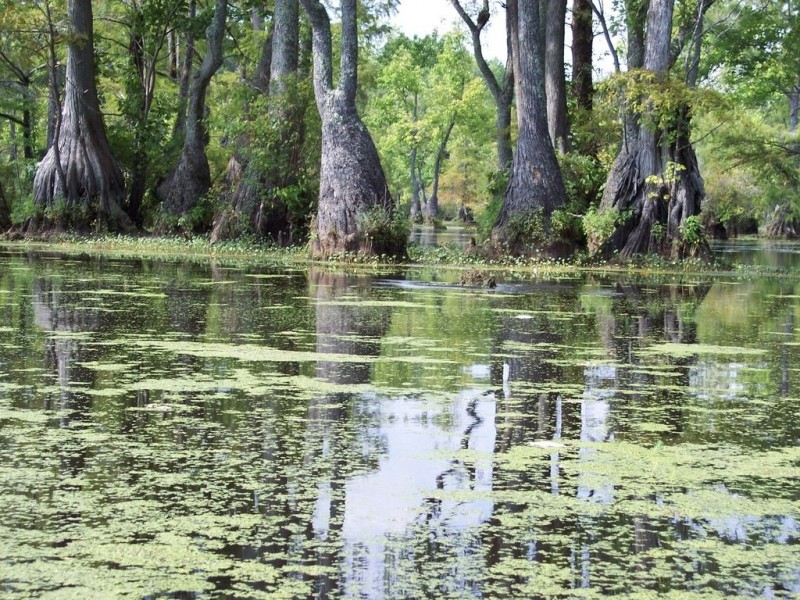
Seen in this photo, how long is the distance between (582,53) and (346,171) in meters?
9.95

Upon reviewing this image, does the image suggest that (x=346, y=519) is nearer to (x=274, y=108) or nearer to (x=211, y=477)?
(x=211, y=477)

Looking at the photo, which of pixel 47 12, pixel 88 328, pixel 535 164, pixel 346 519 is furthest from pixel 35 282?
pixel 47 12

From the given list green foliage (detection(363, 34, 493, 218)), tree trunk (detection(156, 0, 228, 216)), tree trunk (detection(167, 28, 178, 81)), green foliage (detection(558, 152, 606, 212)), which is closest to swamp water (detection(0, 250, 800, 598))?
green foliage (detection(558, 152, 606, 212))

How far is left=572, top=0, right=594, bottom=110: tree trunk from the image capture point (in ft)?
91.3

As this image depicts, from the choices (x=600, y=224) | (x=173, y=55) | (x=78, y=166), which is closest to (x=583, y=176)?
(x=600, y=224)

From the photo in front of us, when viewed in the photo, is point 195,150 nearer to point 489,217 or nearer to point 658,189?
point 489,217

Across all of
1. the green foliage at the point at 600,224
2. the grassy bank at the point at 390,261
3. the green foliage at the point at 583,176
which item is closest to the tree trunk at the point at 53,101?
the grassy bank at the point at 390,261

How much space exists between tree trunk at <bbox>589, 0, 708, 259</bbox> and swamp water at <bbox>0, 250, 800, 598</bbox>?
10.1 m

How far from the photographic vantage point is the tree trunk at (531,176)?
68.9 feet

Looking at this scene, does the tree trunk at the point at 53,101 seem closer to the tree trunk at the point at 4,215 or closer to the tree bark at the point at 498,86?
the tree trunk at the point at 4,215

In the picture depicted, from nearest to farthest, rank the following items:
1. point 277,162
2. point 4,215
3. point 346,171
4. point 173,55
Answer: point 346,171 → point 277,162 → point 4,215 → point 173,55

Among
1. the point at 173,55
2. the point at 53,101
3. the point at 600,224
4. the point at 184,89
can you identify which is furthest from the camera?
the point at 173,55

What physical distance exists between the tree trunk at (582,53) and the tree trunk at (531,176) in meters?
6.18

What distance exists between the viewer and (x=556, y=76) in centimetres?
2580
